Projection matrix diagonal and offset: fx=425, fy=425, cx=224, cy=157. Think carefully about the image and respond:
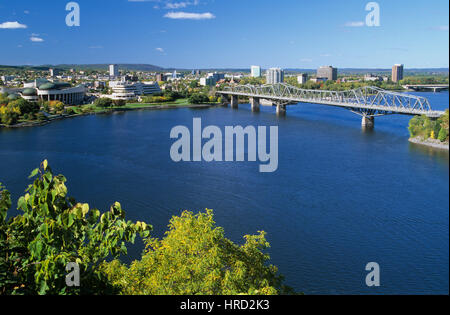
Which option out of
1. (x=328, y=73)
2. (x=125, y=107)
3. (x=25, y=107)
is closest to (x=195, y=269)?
(x=25, y=107)

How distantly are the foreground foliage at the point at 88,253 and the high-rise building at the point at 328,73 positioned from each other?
111 ft

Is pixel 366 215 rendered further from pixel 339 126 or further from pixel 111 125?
pixel 111 125

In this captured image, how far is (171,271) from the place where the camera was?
1.84 metres

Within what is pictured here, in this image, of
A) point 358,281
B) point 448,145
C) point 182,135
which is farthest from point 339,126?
point 448,145

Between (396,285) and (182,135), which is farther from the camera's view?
(182,135)

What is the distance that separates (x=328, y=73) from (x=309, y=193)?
32.4 meters

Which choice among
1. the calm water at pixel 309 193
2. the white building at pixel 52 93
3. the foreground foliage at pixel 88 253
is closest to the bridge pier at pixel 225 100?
the white building at pixel 52 93

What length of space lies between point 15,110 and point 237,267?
12894 millimetres

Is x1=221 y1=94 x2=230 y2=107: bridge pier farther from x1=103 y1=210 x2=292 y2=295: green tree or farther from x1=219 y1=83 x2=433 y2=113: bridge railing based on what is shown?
x1=103 y1=210 x2=292 y2=295: green tree

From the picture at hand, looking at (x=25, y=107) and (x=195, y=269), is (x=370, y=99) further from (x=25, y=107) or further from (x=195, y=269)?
(x=195, y=269)

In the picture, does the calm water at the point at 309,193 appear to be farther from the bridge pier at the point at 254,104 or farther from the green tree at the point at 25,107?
the bridge pier at the point at 254,104

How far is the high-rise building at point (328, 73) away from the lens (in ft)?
115

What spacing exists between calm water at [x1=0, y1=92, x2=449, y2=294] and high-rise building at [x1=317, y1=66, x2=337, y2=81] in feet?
85.4

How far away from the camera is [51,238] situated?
1.19 m
